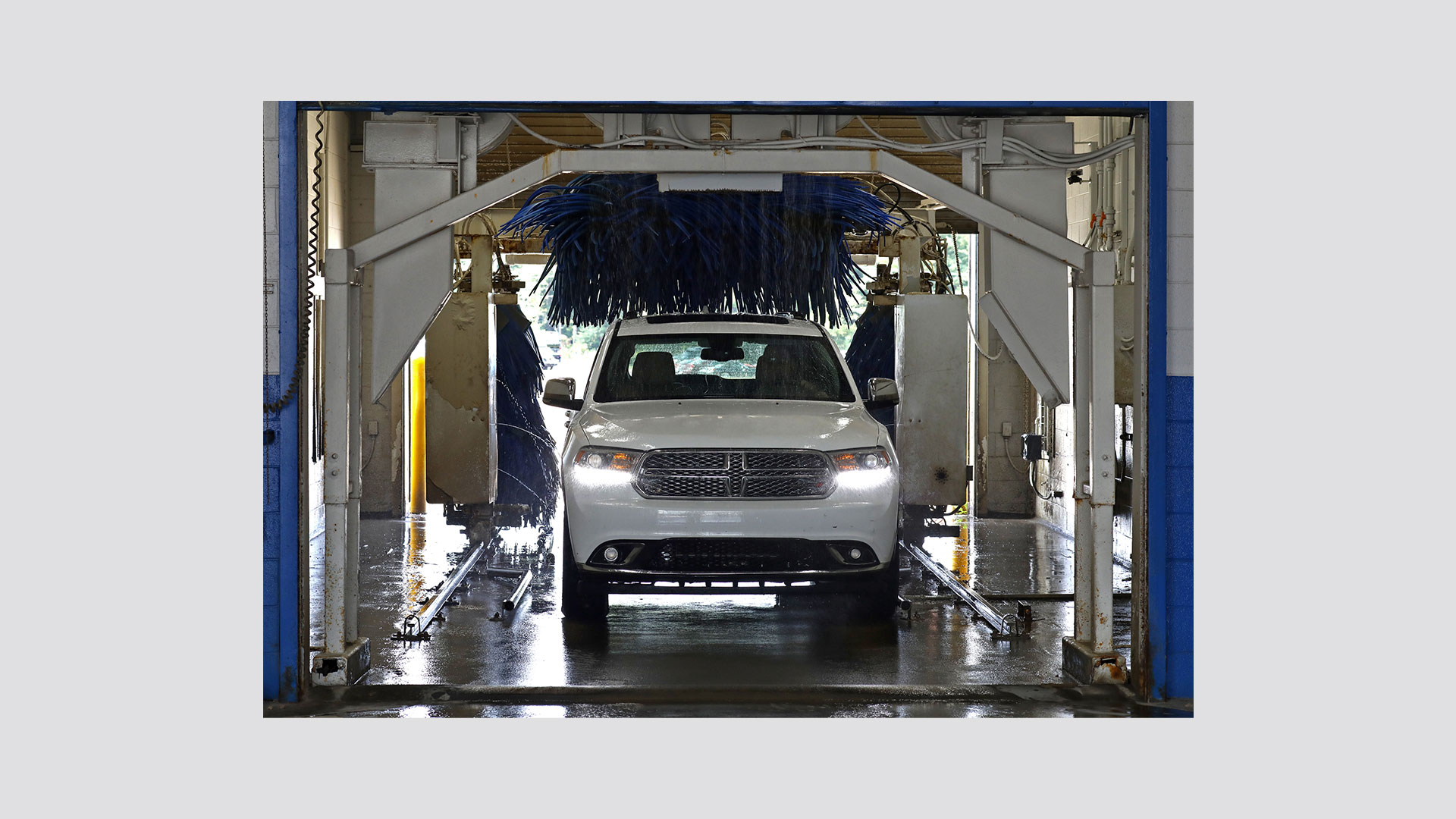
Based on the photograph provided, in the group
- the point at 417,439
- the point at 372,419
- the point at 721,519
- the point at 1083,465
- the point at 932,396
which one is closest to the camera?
the point at 1083,465

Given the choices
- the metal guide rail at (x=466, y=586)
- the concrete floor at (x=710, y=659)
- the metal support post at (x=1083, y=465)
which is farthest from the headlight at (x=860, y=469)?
the metal guide rail at (x=466, y=586)

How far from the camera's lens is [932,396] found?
33.1 ft

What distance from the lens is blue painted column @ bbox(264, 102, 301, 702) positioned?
5.79 m

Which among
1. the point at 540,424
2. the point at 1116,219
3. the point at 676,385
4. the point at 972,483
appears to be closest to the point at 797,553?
the point at 676,385

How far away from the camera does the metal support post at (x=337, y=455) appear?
20.0 ft

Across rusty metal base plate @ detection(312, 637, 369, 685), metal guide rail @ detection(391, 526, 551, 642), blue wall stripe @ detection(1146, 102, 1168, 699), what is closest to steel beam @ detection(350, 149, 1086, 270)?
A: blue wall stripe @ detection(1146, 102, 1168, 699)

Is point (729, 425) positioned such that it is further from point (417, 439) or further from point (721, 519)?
point (417, 439)

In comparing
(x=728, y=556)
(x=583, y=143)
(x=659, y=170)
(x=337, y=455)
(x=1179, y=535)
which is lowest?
(x=728, y=556)

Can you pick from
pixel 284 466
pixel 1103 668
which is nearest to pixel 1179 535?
pixel 1103 668

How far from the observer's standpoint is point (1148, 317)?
589cm

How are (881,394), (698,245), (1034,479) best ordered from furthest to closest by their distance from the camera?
(1034,479), (698,245), (881,394)

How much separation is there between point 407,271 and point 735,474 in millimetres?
1873

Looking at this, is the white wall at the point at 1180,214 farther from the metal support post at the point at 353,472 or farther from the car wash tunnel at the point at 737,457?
the metal support post at the point at 353,472

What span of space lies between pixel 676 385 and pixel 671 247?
221cm
